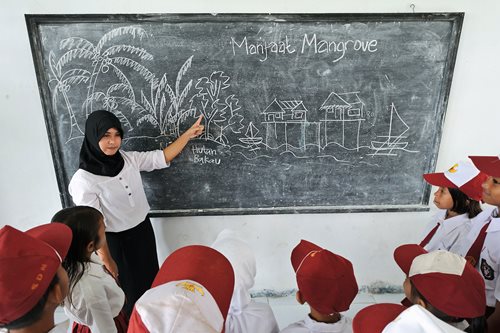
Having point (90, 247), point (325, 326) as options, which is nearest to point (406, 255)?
point (325, 326)

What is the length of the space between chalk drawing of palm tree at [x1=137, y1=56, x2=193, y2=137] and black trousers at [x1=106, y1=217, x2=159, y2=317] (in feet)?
2.09

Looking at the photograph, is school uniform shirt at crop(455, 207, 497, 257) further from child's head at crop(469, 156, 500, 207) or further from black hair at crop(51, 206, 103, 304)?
black hair at crop(51, 206, 103, 304)

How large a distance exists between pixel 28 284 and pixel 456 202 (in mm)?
2070

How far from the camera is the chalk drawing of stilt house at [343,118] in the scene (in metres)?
2.23

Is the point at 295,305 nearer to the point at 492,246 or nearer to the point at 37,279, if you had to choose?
the point at 492,246

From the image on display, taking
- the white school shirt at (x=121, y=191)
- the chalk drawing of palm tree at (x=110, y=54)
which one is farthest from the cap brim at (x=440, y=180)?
the chalk drawing of palm tree at (x=110, y=54)

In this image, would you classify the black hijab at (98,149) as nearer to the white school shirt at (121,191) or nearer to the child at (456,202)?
the white school shirt at (121,191)

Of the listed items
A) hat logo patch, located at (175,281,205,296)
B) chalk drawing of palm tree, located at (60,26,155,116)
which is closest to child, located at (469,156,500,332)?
hat logo patch, located at (175,281,205,296)

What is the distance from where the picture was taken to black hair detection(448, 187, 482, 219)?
1.93 meters

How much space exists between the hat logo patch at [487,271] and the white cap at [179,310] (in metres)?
1.41

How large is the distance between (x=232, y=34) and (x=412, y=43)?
1108 millimetres

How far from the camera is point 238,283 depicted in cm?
142

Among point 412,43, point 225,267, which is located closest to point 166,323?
point 225,267

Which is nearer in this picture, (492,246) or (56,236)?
(56,236)
